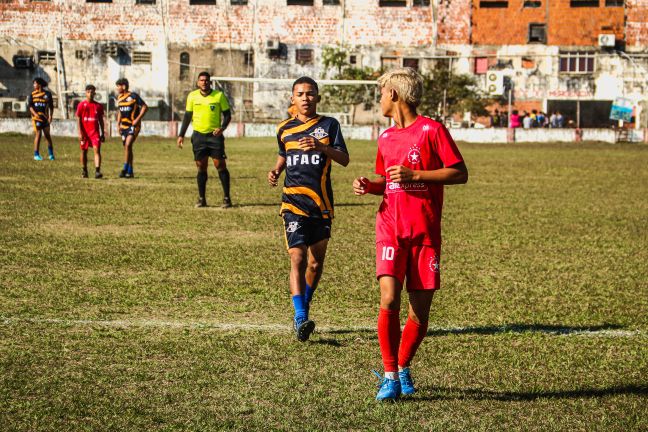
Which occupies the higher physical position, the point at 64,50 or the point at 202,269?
the point at 64,50

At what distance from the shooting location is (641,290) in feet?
31.4

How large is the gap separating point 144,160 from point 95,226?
54.0ft

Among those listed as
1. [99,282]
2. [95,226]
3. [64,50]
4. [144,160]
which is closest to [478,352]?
[99,282]

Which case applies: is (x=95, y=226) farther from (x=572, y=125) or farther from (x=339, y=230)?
(x=572, y=125)

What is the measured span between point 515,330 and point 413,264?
225 centimetres

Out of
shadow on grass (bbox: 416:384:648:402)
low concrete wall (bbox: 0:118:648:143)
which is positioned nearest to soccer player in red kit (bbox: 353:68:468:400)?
shadow on grass (bbox: 416:384:648:402)

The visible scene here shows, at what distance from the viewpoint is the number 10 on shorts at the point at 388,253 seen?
5.72 metres

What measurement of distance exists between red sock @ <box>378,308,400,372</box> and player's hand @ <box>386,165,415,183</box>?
756mm

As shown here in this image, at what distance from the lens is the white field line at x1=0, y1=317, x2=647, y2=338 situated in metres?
7.55

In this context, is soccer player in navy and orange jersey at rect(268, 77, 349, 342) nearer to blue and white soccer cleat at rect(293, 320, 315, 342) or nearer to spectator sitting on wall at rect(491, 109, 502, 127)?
blue and white soccer cleat at rect(293, 320, 315, 342)

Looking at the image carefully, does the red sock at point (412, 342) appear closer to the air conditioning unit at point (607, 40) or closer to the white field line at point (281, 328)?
the white field line at point (281, 328)

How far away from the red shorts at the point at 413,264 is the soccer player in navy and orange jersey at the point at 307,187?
76.0 inches

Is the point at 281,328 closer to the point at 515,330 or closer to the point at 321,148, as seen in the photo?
the point at 321,148

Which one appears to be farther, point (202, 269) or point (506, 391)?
point (202, 269)
